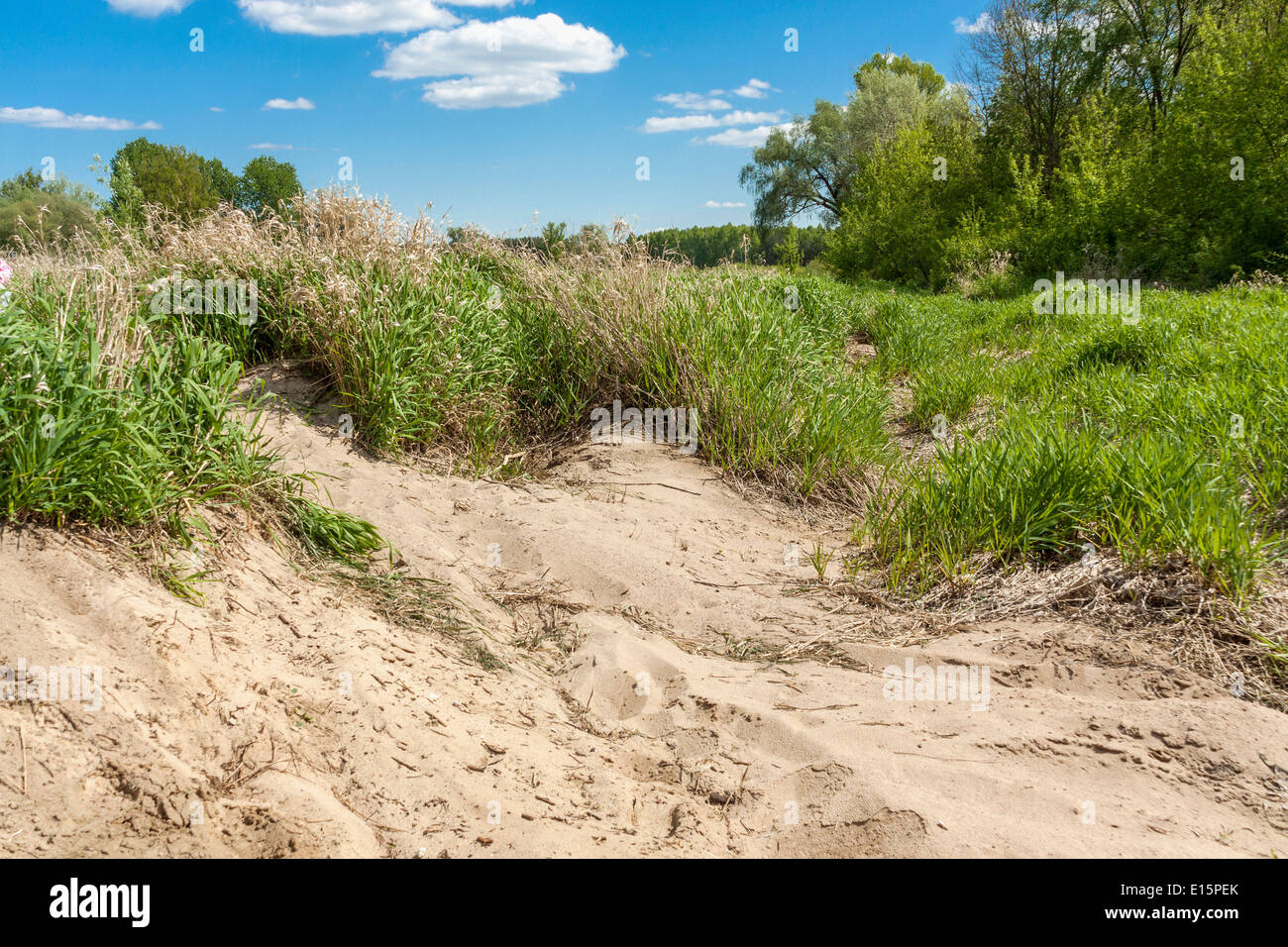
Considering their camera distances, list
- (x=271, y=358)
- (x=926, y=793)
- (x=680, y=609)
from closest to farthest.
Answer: (x=926, y=793), (x=680, y=609), (x=271, y=358)

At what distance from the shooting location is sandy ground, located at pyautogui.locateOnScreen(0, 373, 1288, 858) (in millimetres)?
2246

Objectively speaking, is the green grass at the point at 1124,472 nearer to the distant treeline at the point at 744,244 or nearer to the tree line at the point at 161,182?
the distant treeline at the point at 744,244

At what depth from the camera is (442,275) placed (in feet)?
20.4

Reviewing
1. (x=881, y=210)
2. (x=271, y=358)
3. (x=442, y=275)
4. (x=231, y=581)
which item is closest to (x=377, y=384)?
(x=271, y=358)

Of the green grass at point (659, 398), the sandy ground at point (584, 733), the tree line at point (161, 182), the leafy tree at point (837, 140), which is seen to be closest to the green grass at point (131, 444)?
the green grass at point (659, 398)

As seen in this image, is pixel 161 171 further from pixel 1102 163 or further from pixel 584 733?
pixel 584 733

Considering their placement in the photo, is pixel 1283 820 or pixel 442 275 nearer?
pixel 1283 820

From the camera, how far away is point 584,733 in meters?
3.05

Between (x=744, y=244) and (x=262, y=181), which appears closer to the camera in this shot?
(x=744, y=244)

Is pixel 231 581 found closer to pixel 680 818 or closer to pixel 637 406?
pixel 680 818

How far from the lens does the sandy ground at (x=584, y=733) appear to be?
2246mm

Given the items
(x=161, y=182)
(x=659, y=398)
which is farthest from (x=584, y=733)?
(x=161, y=182)

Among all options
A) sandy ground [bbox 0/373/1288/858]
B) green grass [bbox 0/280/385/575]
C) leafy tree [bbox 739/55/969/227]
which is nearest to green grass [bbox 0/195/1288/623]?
green grass [bbox 0/280/385/575]

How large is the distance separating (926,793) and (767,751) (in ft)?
1.88
